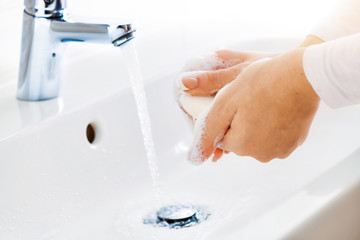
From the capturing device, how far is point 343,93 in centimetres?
69

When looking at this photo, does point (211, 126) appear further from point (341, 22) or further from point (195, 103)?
point (341, 22)

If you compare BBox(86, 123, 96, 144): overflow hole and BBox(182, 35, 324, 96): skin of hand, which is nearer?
BBox(182, 35, 324, 96): skin of hand

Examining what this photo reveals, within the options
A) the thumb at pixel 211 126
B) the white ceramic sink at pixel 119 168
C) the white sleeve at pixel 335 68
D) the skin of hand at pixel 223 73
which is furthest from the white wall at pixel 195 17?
the white sleeve at pixel 335 68

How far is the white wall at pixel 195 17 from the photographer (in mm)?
1027

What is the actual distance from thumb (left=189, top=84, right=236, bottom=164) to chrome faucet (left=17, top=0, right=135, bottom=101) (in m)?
0.17

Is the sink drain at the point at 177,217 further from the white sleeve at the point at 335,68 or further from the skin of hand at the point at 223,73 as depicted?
the white sleeve at the point at 335,68

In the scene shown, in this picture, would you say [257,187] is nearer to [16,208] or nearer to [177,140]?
[177,140]

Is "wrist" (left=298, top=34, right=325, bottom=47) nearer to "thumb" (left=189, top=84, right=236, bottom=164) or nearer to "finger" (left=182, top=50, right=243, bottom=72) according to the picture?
"finger" (left=182, top=50, right=243, bottom=72)

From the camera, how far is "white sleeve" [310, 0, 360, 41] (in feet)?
2.83

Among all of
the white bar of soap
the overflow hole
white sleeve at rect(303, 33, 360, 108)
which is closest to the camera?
white sleeve at rect(303, 33, 360, 108)

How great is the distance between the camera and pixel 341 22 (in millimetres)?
863

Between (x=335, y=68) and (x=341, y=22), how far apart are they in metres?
0.21

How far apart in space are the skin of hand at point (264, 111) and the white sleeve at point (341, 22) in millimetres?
171

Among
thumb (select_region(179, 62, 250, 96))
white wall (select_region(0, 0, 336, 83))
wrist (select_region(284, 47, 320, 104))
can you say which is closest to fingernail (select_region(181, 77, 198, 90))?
thumb (select_region(179, 62, 250, 96))
